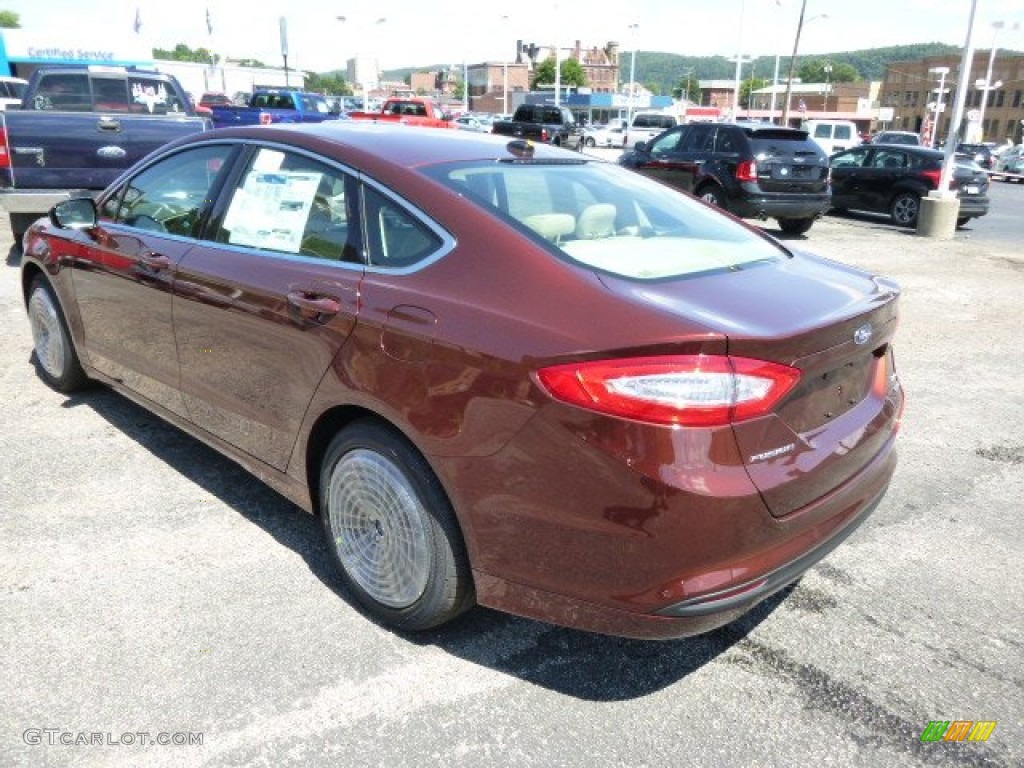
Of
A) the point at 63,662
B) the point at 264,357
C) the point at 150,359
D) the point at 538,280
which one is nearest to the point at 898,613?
the point at 538,280

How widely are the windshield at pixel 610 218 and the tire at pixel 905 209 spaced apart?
1395 cm

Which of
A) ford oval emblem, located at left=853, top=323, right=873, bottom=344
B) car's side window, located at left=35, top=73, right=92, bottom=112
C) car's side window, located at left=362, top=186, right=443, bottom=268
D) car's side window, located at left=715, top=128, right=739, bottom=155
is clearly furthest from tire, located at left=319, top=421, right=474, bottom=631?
car's side window, located at left=715, top=128, right=739, bottom=155

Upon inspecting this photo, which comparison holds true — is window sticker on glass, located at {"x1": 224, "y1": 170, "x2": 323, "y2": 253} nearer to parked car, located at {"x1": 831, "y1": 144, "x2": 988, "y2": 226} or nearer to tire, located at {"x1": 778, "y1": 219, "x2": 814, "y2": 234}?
tire, located at {"x1": 778, "y1": 219, "x2": 814, "y2": 234}

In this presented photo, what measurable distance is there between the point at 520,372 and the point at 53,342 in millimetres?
3910

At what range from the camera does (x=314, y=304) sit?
294cm

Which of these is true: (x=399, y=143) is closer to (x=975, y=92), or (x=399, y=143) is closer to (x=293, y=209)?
(x=293, y=209)

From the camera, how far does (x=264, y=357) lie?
3.21 m

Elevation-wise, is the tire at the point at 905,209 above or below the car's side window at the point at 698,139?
below

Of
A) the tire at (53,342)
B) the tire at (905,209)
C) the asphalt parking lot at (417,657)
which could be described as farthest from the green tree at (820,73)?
the asphalt parking lot at (417,657)

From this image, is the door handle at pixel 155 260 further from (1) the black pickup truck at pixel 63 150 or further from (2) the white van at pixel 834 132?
(2) the white van at pixel 834 132

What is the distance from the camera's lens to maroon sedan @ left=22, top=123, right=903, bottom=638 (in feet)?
7.29

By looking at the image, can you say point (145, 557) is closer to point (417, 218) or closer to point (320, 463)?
point (320, 463)

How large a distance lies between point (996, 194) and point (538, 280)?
98.4ft

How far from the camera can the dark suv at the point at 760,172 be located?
12758 mm
